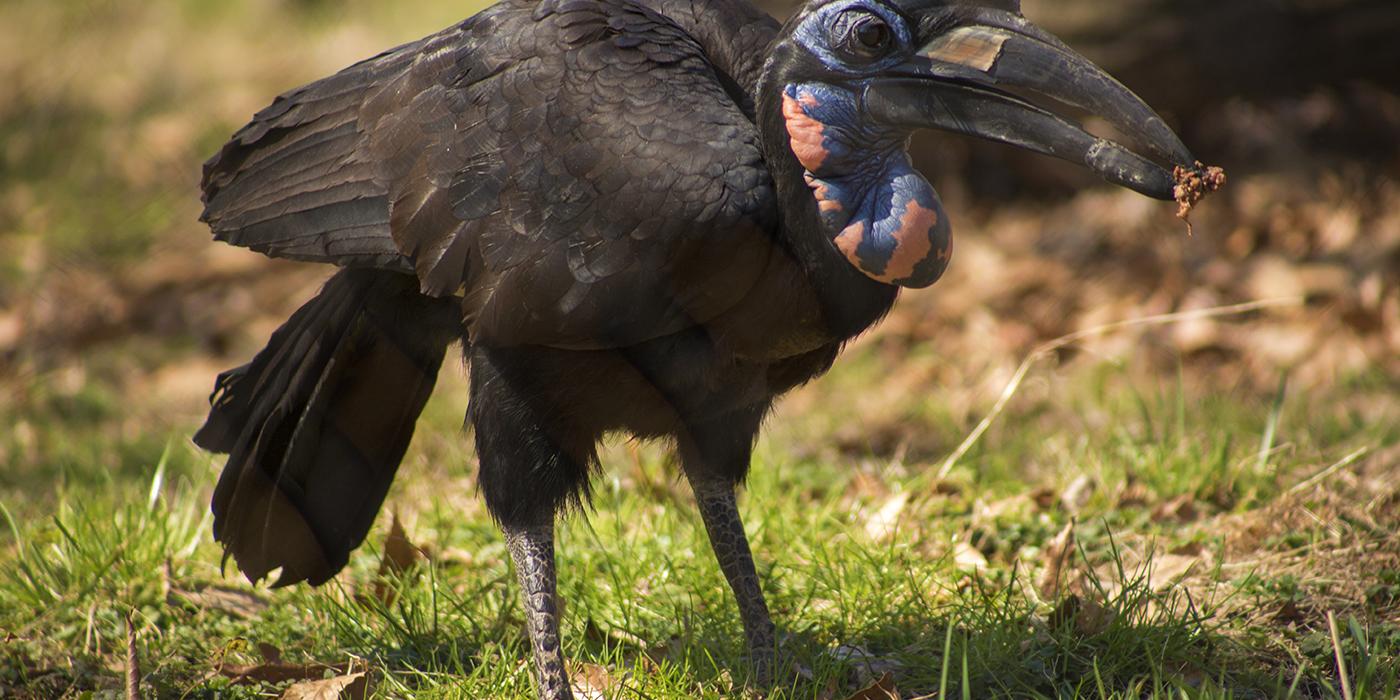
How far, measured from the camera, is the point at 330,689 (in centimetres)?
297

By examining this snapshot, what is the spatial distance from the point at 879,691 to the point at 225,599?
1.78m

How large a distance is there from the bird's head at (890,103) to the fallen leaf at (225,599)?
190cm

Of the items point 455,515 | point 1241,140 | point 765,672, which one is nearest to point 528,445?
point 765,672

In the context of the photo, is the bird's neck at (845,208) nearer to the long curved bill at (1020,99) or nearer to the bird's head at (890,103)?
the bird's head at (890,103)

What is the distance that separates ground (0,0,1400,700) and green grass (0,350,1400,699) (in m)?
0.01

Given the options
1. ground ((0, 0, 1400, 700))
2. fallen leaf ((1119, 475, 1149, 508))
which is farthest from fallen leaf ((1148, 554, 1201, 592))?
fallen leaf ((1119, 475, 1149, 508))

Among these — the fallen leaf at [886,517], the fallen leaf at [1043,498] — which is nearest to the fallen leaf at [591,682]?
the fallen leaf at [886,517]

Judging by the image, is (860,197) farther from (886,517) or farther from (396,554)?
(396,554)

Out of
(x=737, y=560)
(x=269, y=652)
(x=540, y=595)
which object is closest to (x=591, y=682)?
(x=540, y=595)

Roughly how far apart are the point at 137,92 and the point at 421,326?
5.78 metres

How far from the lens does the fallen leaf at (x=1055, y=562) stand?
332 centimetres

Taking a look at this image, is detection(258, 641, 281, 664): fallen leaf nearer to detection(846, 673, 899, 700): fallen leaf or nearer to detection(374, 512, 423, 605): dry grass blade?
detection(374, 512, 423, 605): dry grass blade

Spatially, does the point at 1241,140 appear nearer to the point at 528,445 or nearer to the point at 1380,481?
the point at 1380,481

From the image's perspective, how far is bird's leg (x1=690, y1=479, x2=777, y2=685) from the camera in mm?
3133
